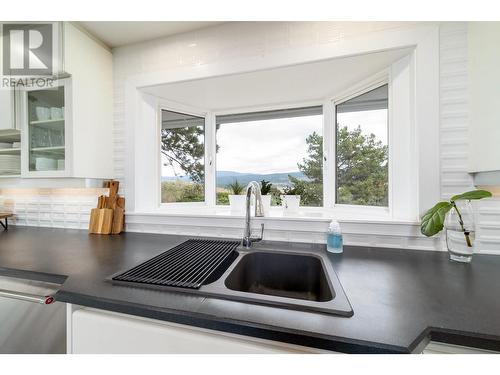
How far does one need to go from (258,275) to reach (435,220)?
32.5 inches

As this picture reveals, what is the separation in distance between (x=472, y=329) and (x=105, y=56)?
2.19 metres

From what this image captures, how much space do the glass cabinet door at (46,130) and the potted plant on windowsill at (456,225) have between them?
200cm

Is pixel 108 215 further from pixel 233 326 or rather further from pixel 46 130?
→ pixel 233 326

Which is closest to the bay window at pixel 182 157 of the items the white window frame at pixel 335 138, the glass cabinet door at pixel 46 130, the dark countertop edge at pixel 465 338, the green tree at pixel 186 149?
the green tree at pixel 186 149

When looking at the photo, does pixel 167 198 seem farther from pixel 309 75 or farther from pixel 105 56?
pixel 309 75

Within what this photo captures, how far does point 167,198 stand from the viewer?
5.58 ft

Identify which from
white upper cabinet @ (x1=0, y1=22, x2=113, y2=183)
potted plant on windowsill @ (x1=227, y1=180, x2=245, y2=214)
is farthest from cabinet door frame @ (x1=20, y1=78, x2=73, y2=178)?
potted plant on windowsill @ (x1=227, y1=180, x2=245, y2=214)

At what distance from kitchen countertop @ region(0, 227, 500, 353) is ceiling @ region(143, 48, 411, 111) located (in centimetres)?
101

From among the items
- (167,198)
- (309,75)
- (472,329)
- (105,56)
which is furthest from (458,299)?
(105,56)

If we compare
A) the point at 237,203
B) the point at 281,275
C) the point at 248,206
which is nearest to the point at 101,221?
the point at 237,203

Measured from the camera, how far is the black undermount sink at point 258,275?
65 centimetres

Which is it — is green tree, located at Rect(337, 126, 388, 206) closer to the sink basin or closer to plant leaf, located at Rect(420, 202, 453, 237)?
plant leaf, located at Rect(420, 202, 453, 237)

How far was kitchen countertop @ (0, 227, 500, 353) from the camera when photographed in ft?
1.54

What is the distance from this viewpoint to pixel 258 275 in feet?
3.45
